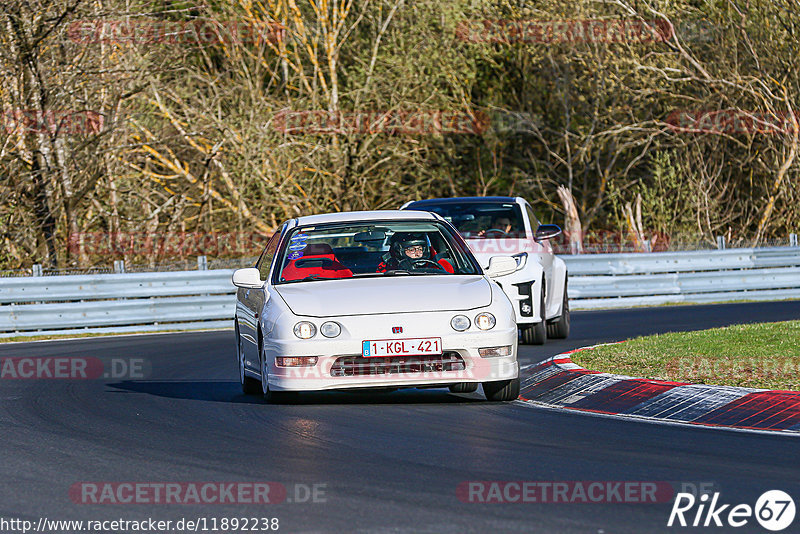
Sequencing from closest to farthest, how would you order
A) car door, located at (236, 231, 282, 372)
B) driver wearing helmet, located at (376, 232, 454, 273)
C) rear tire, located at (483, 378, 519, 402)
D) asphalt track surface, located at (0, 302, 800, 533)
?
asphalt track surface, located at (0, 302, 800, 533), rear tire, located at (483, 378, 519, 402), car door, located at (236, 231, 282, 372), driver wearing helmet, located at (376, 232, 454, 273)

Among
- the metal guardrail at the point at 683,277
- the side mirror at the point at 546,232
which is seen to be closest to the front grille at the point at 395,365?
the side mirror at the point at 546,232

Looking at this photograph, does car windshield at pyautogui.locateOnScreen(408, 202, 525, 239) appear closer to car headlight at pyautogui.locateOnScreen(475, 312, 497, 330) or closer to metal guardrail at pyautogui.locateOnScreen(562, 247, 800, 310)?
car headlight at pyautogui.locateOnScreen(475, 312, 497, 330)

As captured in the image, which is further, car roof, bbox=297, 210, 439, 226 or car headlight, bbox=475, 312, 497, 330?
car roof, bbox=297, 210, 439, 226

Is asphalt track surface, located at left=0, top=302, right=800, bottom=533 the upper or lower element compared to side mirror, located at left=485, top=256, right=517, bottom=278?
lower

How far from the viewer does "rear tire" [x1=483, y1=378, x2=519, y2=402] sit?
10.5m

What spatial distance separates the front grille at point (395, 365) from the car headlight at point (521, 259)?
547 centimetres

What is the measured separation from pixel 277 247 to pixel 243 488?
15.9 ft

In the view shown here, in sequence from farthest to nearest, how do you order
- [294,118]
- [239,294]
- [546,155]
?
[546,155] < [294,118] < [239,294]

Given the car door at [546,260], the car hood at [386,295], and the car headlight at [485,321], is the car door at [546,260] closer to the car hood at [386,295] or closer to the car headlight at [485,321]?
the car hood at [386,295]

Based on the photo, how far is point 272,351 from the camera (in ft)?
33.9

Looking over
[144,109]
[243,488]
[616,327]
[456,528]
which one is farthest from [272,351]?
[144,109]

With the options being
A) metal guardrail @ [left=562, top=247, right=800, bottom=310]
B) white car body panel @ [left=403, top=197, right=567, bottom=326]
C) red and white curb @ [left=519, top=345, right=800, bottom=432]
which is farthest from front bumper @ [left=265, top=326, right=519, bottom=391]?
metal guardrail @ [left=562, top=247, right=800, bottom=310]

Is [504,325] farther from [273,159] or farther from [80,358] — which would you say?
[273,159]

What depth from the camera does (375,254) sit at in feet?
38.1
